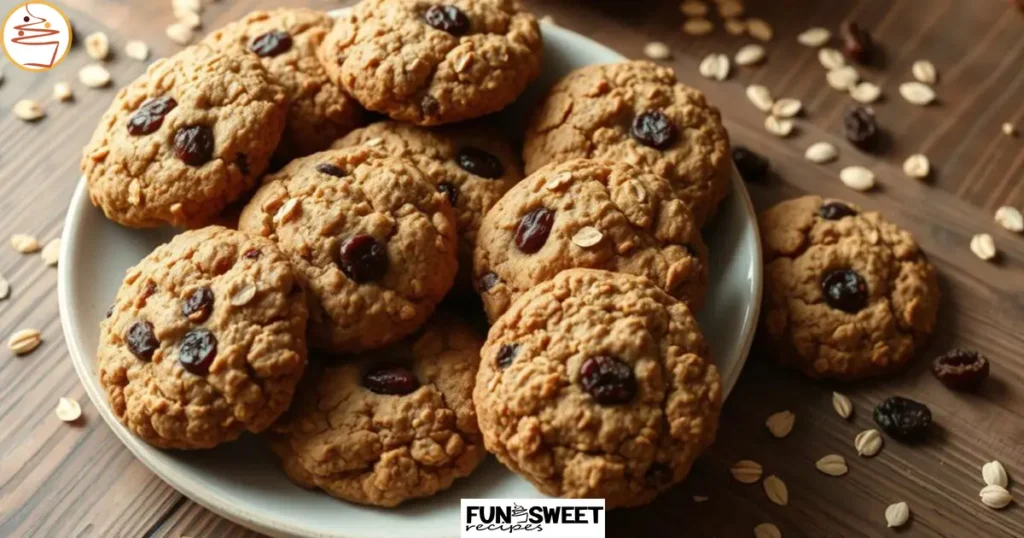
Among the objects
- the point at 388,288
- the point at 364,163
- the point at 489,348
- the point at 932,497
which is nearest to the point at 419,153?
the point at 364,163

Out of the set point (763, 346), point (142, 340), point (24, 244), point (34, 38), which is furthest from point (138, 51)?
point (763, 346)

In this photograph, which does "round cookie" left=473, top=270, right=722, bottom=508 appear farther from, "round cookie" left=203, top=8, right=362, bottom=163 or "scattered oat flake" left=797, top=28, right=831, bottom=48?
"scattered oat flake" left=797, top=28, right=831, bottom=48

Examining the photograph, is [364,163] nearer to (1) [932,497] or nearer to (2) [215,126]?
(2) [215,126]

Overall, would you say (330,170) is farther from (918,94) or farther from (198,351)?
(918,94)

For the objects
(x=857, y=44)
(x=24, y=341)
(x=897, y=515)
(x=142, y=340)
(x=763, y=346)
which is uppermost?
(x=142, y=340)

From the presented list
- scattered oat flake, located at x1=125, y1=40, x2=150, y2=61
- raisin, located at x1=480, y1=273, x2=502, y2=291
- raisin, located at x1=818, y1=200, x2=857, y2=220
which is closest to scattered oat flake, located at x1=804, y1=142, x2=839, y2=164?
raisin, located at x1=818, y1=200, x2=857, y2=220

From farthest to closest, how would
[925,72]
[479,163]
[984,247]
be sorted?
[925,72] < [984,247] < [479,163]

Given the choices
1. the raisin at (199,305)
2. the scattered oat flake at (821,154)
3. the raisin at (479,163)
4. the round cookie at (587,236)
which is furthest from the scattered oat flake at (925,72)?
the raisin at (199,305)

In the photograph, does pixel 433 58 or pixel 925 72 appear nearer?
pixel 433 58
